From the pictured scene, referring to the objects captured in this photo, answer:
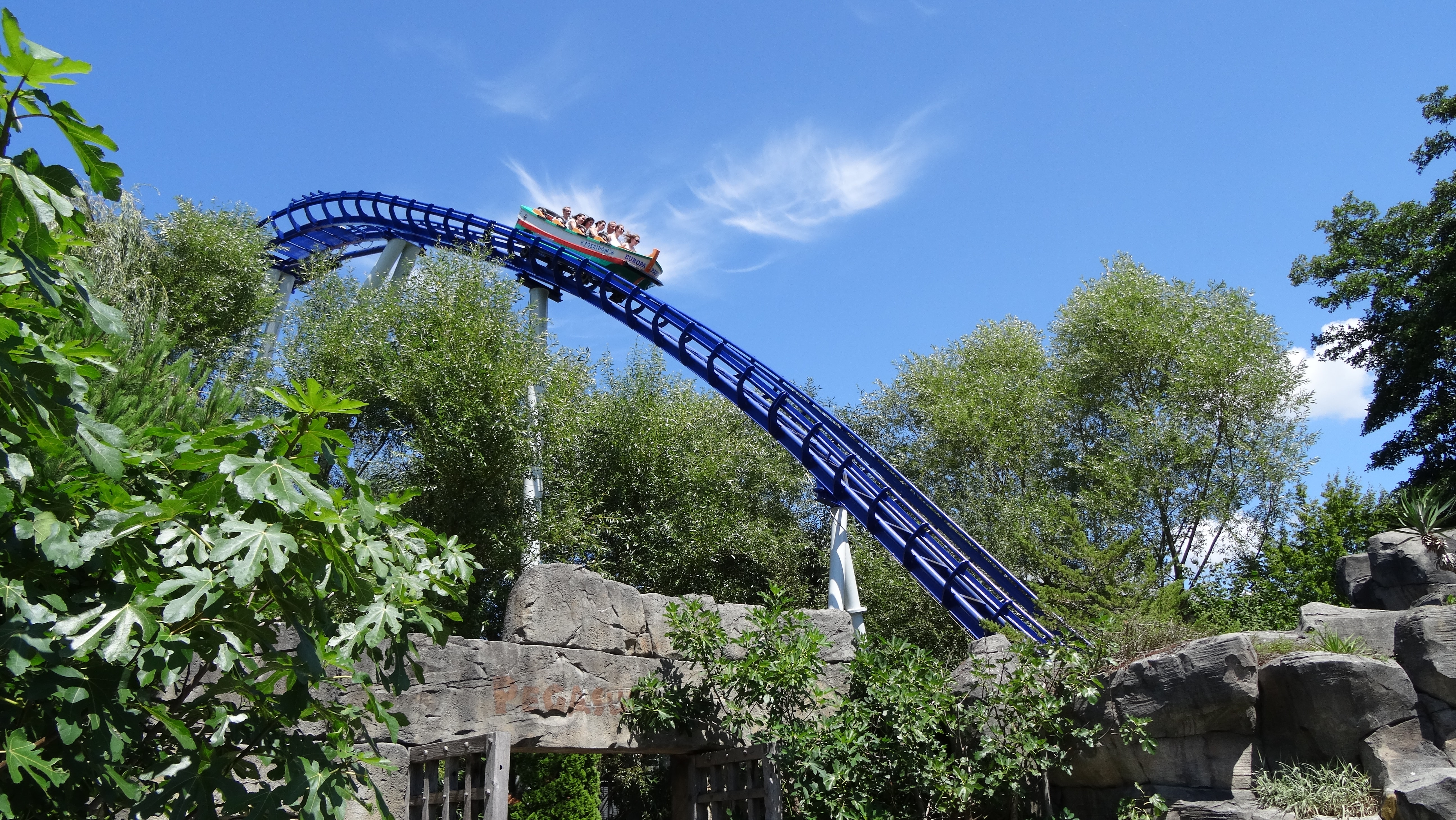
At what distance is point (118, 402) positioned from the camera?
24.0 feet

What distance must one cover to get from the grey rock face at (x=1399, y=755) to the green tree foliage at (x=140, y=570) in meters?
6.86

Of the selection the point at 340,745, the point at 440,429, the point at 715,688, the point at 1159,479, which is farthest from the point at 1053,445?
the point at 340,745

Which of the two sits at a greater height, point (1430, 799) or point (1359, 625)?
point (1359, 625)

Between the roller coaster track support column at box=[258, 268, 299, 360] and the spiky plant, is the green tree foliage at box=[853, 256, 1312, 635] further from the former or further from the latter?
the roller coaster track support column at box=[258, 268, 299, 360]

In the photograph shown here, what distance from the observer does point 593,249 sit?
20297mm

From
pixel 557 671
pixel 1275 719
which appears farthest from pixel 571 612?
pixel 1275 719

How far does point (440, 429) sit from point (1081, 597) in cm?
952

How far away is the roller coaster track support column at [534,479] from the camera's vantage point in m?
15.0

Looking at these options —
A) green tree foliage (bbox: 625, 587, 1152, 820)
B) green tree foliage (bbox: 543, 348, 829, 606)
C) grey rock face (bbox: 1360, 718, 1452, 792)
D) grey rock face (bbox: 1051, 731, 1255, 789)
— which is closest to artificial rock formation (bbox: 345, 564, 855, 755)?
green tree foliage (bbox: 625, 587, 1152, 820)

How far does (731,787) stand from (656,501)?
964 centimetres

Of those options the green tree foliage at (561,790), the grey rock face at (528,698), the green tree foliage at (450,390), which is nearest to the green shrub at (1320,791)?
the grey rock face at (528,698)

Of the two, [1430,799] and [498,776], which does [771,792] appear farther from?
[1430,799]

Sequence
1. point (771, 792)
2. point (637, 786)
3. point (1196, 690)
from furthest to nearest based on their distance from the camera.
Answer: point (637, 786) < point (1196, 690) < point (771, 792)

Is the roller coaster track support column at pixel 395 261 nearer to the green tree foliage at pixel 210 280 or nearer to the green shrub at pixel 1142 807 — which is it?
the green tree foliage at pixel 210 280
